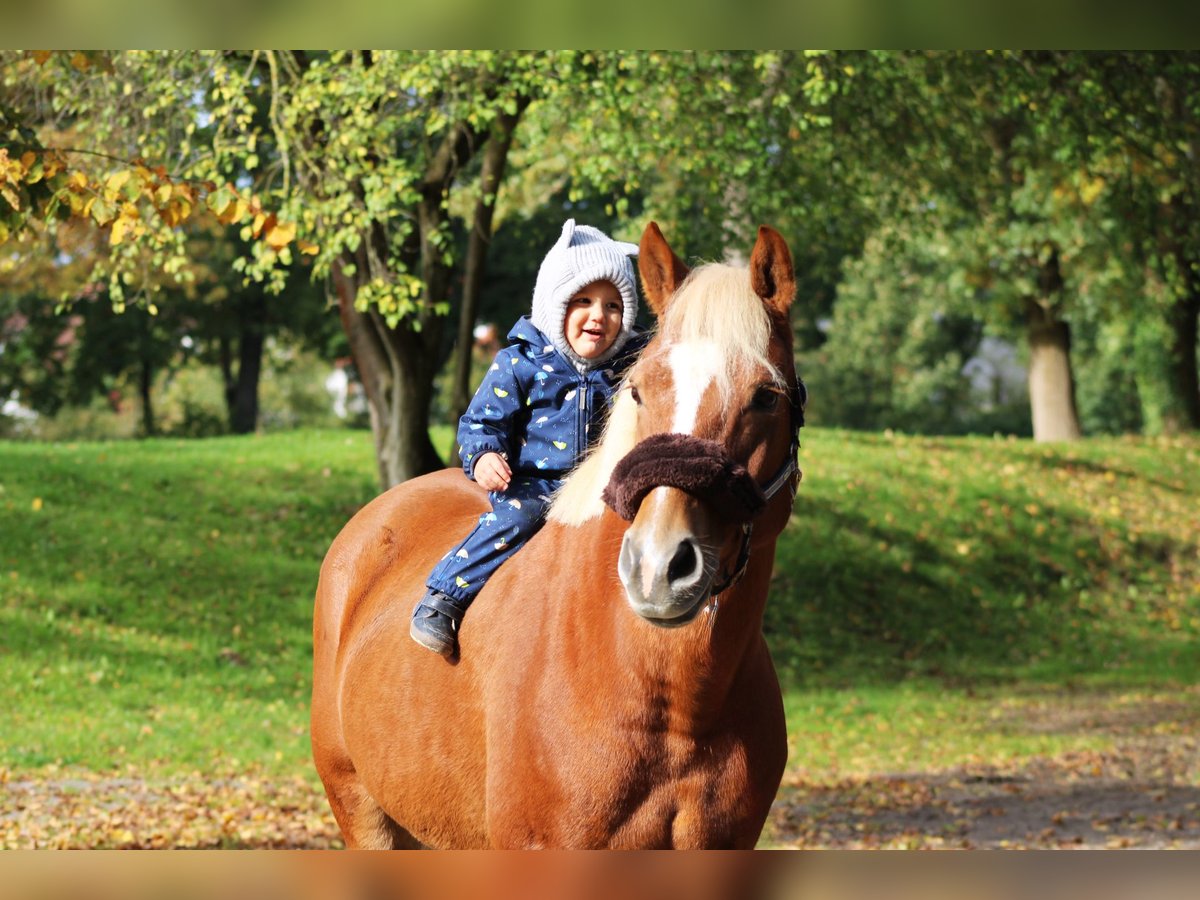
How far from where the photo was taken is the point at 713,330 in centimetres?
306

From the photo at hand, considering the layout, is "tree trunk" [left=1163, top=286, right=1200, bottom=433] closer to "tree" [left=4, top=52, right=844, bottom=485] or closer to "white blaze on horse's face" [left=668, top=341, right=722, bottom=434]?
"tree" [left=4, top=52, right=844, bottom=485]

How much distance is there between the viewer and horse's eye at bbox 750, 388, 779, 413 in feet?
9.99

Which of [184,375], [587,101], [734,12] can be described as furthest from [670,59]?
[184,375]

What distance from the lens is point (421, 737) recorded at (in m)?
3.98

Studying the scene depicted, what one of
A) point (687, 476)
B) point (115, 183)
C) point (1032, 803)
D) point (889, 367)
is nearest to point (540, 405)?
point (687, 476)

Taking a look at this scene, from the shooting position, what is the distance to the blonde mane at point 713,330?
9.98 feet

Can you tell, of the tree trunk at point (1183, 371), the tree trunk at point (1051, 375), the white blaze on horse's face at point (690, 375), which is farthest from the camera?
the tree trunk at point (1051, 375)

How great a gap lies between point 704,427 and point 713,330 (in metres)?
0.25

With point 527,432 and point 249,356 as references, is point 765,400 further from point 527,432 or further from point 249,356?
point 249,356

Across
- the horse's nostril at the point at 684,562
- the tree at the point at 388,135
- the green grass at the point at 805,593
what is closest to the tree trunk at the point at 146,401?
the green grass at the point at 805,593

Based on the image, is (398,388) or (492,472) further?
(398,388)

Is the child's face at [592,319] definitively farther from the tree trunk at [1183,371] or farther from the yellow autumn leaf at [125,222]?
the tree trunk at [1183,371]

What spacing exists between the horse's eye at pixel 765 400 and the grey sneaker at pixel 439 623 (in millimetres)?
1292

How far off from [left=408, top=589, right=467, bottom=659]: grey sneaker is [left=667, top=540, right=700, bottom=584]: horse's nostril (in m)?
1.31
